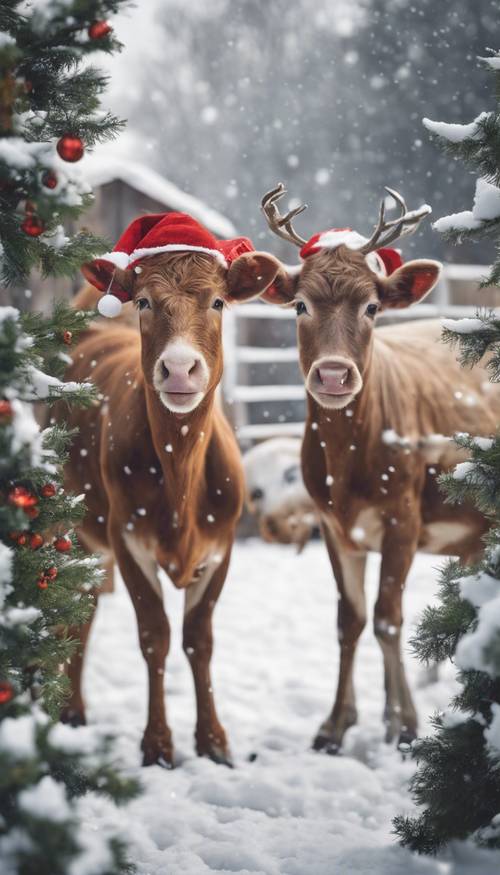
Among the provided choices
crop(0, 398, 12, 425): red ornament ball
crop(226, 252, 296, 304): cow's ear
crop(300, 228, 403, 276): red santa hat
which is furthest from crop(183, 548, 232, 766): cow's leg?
crop(0, 398, 12, 425): red ornament ball

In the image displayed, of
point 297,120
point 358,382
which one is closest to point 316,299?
point 358,382

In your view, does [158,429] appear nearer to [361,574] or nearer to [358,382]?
[358,382]

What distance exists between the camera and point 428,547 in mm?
3969

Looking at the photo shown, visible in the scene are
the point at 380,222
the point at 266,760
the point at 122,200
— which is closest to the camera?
the point at 380,222

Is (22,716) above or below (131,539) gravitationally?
below

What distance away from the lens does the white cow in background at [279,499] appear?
7.33m

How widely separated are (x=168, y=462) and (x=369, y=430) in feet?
3.17

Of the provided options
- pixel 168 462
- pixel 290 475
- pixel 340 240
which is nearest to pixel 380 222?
pixel 340 240

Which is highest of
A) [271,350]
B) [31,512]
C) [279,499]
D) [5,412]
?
[271,350]

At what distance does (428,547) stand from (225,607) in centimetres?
225

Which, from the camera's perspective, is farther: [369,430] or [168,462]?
[369,430]

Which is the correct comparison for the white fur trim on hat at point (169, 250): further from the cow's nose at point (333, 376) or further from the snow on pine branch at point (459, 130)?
the snow on pine branch at point (459, 130)

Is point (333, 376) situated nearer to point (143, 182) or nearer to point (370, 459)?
point (370, 459)

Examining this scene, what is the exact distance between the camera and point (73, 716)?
3703 mm
